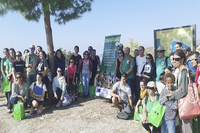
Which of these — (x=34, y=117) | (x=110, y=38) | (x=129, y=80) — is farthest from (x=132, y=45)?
(x=34, y=117)

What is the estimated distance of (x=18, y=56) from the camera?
5422 mm

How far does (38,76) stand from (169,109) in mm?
4139

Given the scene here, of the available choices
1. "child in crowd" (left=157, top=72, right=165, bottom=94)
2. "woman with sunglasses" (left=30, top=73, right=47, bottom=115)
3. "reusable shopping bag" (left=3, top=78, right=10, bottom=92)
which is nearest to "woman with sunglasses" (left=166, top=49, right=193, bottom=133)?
"child in crowd" (left=157, top=72, right=165, bottom=94)

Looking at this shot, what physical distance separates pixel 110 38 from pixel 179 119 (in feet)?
14.8

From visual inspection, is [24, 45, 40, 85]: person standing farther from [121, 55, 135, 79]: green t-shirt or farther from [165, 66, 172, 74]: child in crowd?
[165, 66, 172, 74]: child in crowd

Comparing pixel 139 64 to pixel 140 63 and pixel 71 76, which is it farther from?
pixel 71 76

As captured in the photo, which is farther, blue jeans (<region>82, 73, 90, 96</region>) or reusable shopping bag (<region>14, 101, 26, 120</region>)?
blue jeans (<region>82, 73, 90, 96</region>)

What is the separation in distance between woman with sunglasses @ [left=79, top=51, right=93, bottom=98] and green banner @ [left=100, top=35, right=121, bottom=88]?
0.60 meters

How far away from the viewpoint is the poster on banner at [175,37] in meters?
5.05

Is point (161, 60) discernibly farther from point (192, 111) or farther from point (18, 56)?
point (18, 56)

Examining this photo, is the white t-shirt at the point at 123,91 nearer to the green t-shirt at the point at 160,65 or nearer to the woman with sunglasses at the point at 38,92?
the green t-shirt at the point at 160,65

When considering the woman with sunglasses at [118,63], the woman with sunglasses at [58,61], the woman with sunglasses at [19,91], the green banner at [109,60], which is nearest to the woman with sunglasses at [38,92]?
the woman with sunglasses at [19,91]

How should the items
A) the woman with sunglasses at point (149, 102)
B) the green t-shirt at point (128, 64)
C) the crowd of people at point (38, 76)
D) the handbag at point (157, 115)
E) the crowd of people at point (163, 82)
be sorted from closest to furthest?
the crowd of people at point (163, 82)
the handbag at point (157, 115)
the woman with sunglasses at point (149, 102)
the crowd of people at point (38, 76)
the green t-shirt at point (128, 64)

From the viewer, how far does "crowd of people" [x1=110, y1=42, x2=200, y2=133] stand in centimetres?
283
